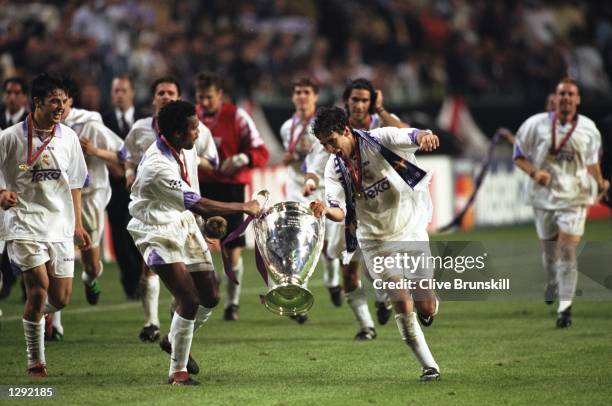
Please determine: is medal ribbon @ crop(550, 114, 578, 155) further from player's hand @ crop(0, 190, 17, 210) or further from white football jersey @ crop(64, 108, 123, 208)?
player's hand @ crop(0, 190, 17, 210)

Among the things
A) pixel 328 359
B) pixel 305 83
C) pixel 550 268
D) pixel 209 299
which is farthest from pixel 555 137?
pixel 209 299

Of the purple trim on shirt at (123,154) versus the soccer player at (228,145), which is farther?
the soccer player at (228,145)

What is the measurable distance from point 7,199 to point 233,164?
3.67m

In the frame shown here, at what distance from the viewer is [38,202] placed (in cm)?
870

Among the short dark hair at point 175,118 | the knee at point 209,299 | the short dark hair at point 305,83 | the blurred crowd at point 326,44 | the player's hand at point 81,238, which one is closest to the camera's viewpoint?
the short dark hair at point 175,118

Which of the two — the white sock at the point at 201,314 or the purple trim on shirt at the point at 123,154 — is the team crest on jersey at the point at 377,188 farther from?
the purple trim on shirt at the point at 123,154

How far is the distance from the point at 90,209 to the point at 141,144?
94 cm

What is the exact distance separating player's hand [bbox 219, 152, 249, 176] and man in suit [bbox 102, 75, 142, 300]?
1076mm

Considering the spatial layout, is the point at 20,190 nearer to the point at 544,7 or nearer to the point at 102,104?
the point at 102,104

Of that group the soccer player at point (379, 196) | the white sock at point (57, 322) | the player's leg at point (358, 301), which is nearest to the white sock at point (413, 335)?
the soccer player at point (379, 196)

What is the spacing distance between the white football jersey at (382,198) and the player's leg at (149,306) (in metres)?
2.77

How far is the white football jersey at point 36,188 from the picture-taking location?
8.63m

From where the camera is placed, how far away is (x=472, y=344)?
404 inches

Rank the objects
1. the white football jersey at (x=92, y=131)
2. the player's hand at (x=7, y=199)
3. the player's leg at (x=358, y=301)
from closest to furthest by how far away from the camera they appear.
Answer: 1. the player's hand at (x=7, y=199)
2. the player's leg at (x=358, y=301)
3. the white football jersey at (x=92, y=131)
